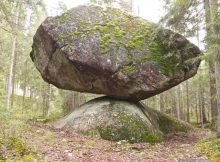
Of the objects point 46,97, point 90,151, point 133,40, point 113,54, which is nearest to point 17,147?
point 90,151

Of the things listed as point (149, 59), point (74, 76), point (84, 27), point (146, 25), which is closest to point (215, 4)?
point (149, 59)

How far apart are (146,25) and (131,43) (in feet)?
5.48

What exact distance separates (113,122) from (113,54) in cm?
308

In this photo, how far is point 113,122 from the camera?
11586mm

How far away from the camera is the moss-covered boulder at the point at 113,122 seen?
443 inches

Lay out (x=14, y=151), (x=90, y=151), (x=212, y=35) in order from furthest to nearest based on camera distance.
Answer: (x=212, y=35)
(x=90, y=151)
(x=14, y=151)

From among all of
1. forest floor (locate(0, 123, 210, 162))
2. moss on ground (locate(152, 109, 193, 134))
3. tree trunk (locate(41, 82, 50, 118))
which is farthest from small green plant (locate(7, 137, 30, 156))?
tree trunk (locate(41, 82, 50, 118))

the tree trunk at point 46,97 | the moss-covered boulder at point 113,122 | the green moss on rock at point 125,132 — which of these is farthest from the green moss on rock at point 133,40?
the tree trunk at point 46,97

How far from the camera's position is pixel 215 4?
8836mm

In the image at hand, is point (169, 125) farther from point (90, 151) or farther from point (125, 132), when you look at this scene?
point (90, 151)

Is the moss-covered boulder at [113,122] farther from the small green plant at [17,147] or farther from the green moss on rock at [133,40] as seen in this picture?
the small green plant at [17,147]

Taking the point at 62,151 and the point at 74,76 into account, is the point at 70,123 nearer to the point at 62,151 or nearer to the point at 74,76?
the point at 74,76

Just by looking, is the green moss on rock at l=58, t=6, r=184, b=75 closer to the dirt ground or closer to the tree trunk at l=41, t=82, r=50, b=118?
the dirt ground

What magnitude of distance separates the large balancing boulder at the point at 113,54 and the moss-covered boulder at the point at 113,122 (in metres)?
0.68
